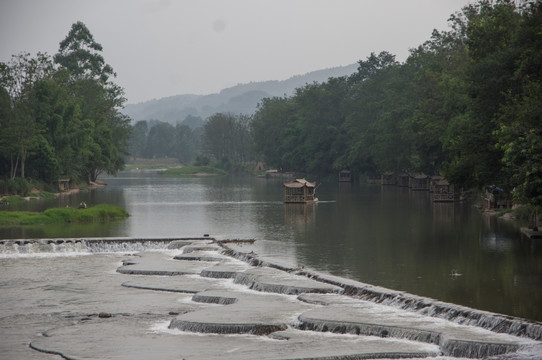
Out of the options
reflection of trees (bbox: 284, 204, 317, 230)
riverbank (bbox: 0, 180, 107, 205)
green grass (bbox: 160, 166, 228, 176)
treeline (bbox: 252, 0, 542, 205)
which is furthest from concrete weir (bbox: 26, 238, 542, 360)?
green grass (bbox: 160, 166, 228, 176)

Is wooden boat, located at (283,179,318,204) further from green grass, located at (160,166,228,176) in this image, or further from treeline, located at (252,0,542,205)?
green grass, located at (160,166,228,176)

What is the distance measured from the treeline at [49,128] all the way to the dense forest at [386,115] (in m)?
0.16

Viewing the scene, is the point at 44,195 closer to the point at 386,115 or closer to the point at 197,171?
the point at 386,115

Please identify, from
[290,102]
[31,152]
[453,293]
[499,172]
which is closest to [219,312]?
[453,293]

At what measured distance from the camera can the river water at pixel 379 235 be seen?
28.7 meters

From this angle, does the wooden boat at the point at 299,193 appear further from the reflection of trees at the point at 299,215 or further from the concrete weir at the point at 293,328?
the concrete weir at the point at 293,328

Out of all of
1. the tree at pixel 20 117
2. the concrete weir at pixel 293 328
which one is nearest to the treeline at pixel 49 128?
the tree at pixel 20 117

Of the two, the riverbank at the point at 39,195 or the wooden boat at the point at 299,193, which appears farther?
the wooden boat at the point at 299,193

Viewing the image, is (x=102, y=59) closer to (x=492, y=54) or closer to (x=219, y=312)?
(x=492, y=54)

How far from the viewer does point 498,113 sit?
38.8 m

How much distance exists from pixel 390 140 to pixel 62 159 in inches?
1659

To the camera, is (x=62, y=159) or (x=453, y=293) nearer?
(x=453, y=293)

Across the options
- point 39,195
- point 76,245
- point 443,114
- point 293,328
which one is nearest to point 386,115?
point 443,114

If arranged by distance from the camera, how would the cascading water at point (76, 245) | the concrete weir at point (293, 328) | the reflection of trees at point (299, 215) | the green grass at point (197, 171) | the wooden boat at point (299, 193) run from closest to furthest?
1. the concrete weir at point (293, 328)
2. the cascading water at point (76, 245)
3. the reflection of trees at point (299, 215)
4. the wooden boat at point (299, 193)
5. the green grass at point (197, 171)
